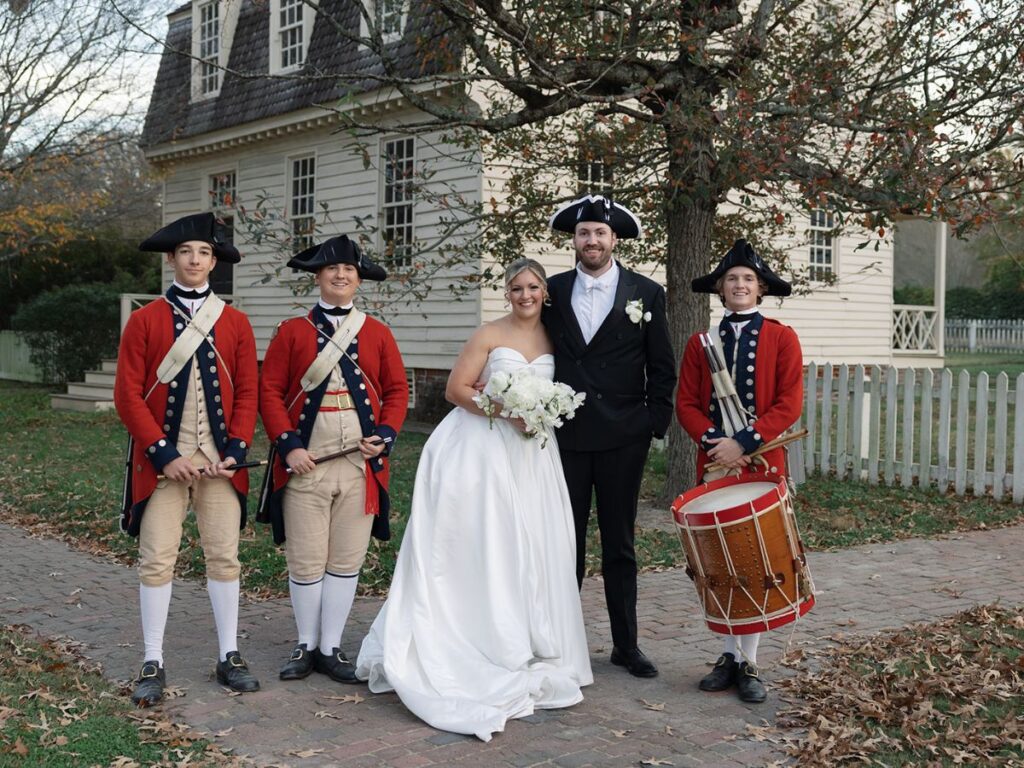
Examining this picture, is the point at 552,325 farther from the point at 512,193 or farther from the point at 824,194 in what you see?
the point at 512,193

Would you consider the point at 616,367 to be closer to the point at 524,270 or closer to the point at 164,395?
the point at 524,270

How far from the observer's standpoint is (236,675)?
532cm

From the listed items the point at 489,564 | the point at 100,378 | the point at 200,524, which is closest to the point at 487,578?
the point at 489,564

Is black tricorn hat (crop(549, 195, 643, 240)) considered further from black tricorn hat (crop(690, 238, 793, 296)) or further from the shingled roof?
the shingled roof

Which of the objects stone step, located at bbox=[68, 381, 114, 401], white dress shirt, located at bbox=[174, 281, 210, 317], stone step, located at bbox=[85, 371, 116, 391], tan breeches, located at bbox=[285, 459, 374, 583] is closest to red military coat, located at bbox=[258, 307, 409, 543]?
tan breeches, located at bbox=[285, 459, 374, 583]

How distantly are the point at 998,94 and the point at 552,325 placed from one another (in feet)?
16.1

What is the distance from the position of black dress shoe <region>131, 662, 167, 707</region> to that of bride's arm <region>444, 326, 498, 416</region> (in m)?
1.88

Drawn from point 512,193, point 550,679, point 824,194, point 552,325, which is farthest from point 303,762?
point 512,193

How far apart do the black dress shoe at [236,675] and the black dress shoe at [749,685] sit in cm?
230

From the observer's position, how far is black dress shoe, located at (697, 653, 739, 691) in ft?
17.6

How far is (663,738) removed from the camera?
15.6 ft

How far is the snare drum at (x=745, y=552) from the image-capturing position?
4973 mm

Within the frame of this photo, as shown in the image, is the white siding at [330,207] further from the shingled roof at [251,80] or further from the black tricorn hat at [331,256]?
the black tricorn hat at [331,256]

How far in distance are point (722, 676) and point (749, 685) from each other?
0.17 metres
